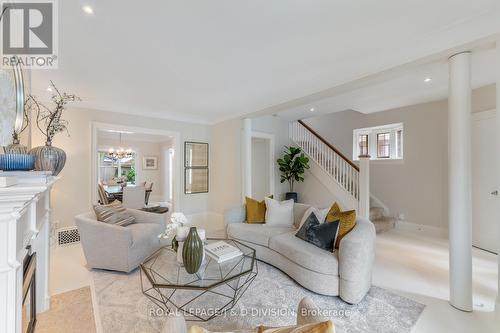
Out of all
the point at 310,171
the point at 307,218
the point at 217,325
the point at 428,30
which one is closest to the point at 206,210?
the point at 310,171

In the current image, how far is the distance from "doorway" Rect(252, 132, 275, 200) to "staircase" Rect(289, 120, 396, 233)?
2.75 feet

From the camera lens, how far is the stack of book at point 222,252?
2.10 m

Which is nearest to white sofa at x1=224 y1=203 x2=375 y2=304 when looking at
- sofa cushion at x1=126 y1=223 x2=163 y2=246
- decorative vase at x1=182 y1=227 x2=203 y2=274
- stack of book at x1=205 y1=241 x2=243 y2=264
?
stack of book at x1=205 y1=241 x2=243 y2=264

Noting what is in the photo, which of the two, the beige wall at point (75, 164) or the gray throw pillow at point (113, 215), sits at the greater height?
the beige wall at point (75, 164)

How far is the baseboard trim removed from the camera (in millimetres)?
4055

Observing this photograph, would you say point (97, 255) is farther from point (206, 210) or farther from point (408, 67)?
point (408, 67)

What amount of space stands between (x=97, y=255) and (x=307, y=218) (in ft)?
8.73

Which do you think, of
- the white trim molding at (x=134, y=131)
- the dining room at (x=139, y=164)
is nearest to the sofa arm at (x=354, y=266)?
the white trim molding at (x=134, y=131)

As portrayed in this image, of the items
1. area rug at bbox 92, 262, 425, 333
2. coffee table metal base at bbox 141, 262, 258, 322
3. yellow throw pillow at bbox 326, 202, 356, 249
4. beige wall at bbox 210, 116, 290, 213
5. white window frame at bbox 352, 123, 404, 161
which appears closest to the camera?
area rug at bbox 92, 262, 425, 333

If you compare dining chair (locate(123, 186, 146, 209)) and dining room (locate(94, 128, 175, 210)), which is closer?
dining chair (locate(123, 186, 146, 209))

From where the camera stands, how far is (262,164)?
631 centimetres

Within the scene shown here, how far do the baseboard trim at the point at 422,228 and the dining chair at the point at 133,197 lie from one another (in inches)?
223

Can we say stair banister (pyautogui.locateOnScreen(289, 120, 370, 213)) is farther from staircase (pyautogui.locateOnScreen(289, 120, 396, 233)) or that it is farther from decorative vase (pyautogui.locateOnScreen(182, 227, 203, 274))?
decorative vase (pyautogui.locateOnScreen(182, 227, 203, 274))

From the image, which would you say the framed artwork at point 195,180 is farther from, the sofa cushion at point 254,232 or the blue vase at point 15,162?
the blue vase at point 15,162
